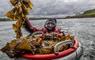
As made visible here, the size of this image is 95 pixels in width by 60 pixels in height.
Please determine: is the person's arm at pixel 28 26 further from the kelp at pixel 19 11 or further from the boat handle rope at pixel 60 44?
the boat handle rope at pixel 60 44

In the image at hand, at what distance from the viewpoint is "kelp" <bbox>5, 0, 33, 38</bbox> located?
13495 millimetres

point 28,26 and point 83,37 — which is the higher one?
point 28,26

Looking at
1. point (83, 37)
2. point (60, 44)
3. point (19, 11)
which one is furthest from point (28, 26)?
point (83, 37)

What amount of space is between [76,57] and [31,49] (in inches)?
139

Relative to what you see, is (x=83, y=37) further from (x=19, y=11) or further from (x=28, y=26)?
(x=19, y=11)

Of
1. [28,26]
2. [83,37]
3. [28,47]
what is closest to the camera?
[28,47]

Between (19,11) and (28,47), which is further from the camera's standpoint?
(19,11)

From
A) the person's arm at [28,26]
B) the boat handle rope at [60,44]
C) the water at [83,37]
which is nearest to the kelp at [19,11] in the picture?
the person's arm at [28,26]

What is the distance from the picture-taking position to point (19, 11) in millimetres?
13539

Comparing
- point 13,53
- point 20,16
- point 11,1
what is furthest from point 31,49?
point 11,1

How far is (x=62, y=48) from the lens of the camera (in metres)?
14.5

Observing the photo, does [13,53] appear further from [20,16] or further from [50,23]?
[50,23]

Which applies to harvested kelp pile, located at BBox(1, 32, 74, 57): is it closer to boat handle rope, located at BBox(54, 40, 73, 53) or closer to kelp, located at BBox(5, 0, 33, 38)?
boat handle rope, located at BBox(54, 40, 73, 53)

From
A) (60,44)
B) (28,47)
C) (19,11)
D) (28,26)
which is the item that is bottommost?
(60,44)
